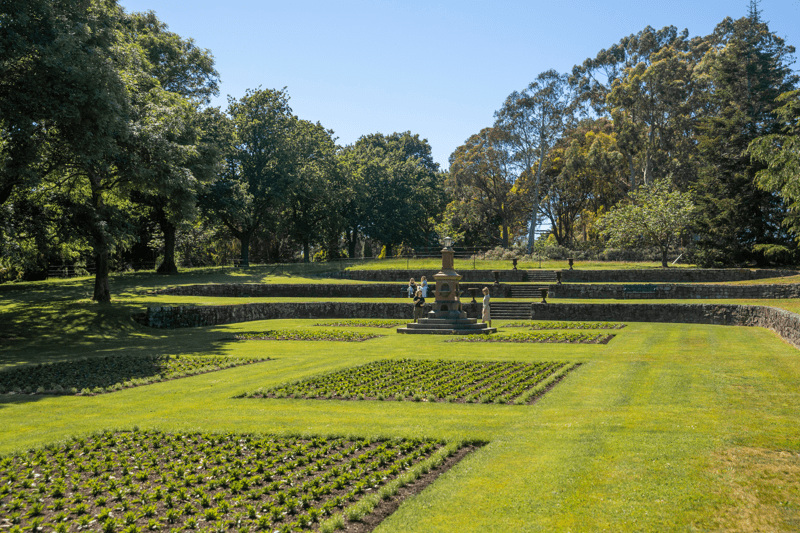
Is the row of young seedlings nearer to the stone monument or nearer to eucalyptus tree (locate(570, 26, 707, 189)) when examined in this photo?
the stone monument

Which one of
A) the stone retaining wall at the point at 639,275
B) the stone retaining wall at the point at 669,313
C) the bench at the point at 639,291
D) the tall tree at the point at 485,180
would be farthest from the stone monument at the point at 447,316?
the tall tree at the point at 485,180

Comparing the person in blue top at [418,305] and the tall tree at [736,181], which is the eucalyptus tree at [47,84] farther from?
the tall tree at [736,181]

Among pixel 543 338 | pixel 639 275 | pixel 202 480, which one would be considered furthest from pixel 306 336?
pixel 639 275

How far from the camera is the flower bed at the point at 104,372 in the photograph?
1196 centimetres

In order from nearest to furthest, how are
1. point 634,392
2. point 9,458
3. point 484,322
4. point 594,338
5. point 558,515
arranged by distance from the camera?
point 558,515, point 9,458, point 634,392, point 594,338, point 484,322

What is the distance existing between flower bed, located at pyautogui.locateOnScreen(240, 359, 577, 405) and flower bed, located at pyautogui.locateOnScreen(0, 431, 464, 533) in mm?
2716

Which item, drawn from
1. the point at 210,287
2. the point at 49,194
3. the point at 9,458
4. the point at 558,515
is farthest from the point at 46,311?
the point at 558,515

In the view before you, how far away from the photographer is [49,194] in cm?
2514

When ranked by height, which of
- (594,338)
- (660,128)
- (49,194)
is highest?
(660,128)

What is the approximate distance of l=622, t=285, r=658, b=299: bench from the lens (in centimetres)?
2905

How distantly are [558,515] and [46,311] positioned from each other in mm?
24544

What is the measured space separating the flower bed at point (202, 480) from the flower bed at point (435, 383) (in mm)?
2716

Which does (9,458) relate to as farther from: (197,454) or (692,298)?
(692,298)

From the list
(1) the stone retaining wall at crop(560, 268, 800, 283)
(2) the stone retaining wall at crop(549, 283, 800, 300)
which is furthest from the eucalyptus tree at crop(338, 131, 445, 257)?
(2) the stone retaining wall at crop(549, 283, 800, 300)
